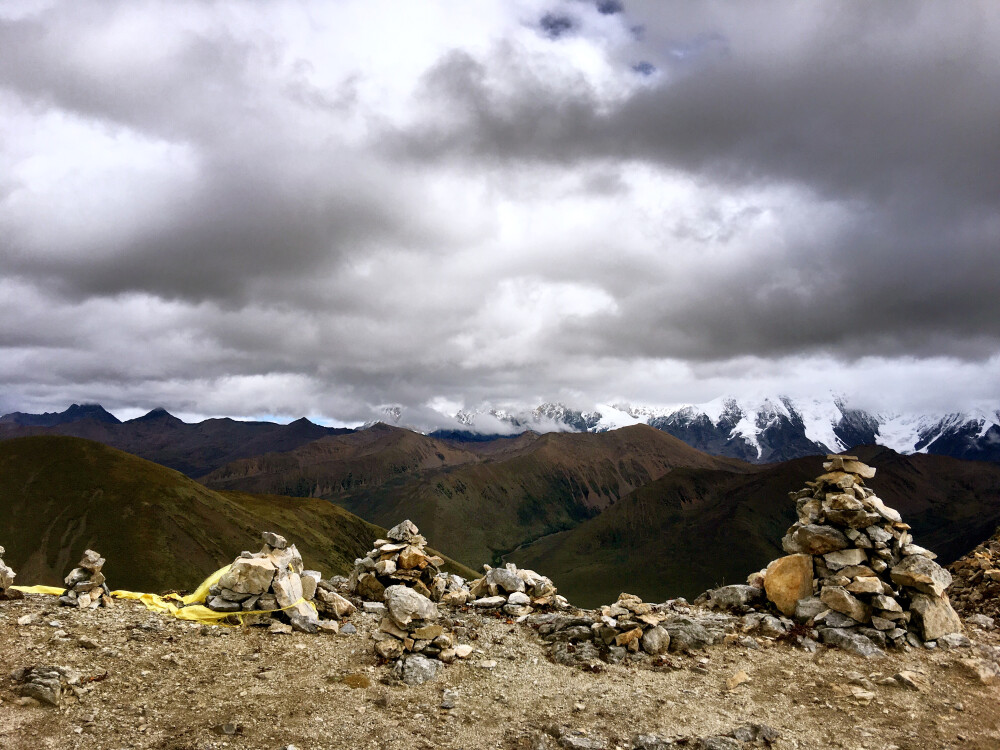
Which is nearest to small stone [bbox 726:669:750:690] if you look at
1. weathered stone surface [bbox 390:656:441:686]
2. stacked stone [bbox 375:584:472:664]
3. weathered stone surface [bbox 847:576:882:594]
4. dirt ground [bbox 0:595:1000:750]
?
dirt ground [bbox 0:595:1000:750]

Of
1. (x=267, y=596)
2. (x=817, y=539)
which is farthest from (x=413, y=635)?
(x=817, y=539)

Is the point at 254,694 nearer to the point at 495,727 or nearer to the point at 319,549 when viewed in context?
the point at 495,727

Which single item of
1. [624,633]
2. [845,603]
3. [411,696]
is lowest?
[411,696]

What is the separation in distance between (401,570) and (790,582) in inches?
619

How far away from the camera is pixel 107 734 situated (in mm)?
11539

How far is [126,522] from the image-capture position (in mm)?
148500

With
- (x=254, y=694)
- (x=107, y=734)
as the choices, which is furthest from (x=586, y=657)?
(x=107, y=734)

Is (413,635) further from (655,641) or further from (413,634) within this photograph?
(655,641)

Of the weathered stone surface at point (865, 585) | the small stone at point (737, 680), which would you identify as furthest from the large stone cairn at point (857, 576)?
the small stone at point (737, 680)

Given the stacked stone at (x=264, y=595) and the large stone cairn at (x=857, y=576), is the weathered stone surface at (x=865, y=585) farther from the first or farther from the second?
the stacked stone at (x=264, y=595)

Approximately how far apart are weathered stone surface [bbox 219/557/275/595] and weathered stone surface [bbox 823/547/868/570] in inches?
817

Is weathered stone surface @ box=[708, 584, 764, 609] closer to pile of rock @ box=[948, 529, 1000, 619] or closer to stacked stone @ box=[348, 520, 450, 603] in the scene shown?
pile of rock @ box=[948, 529, 1000, 619]

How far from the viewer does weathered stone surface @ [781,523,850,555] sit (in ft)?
69.0

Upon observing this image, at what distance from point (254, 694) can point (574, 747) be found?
→ 797cm
